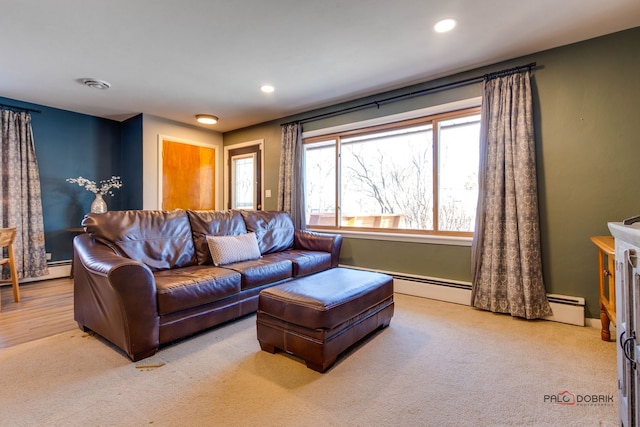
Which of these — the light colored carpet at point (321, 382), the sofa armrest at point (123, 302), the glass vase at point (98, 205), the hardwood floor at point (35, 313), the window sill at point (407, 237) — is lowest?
the light colored carpet at point (321, 382)

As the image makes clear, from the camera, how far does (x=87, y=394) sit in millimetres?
1610

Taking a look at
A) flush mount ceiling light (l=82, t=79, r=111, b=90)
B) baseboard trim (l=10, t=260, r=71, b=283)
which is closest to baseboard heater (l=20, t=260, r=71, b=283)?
baseboard trim (l=10, t=260, r=71, b=283)

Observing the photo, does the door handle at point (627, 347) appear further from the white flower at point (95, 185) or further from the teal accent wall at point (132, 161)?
the white flower at point (95, 185)

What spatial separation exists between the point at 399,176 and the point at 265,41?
83.4 inches

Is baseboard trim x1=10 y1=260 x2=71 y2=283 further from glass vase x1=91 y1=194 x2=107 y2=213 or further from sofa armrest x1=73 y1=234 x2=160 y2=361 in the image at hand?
sofa armrest x1=73 y1=234 x2=160 y2=361

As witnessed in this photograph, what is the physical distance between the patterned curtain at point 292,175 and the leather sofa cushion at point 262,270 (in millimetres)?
1354

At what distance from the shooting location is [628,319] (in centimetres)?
92

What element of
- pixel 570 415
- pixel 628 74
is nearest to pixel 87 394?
pixel 570 415

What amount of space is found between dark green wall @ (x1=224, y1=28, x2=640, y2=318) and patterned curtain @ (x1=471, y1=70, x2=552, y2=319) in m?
0.14

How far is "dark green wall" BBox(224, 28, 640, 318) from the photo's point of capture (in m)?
2.39

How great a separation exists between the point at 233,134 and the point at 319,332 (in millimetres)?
4526

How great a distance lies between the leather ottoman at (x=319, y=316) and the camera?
1808 mm

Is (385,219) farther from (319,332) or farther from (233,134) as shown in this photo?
(233,134)

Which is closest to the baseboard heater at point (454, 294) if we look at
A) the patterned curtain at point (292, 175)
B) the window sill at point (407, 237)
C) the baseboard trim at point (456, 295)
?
the baseboard trim at point (456, 295)
